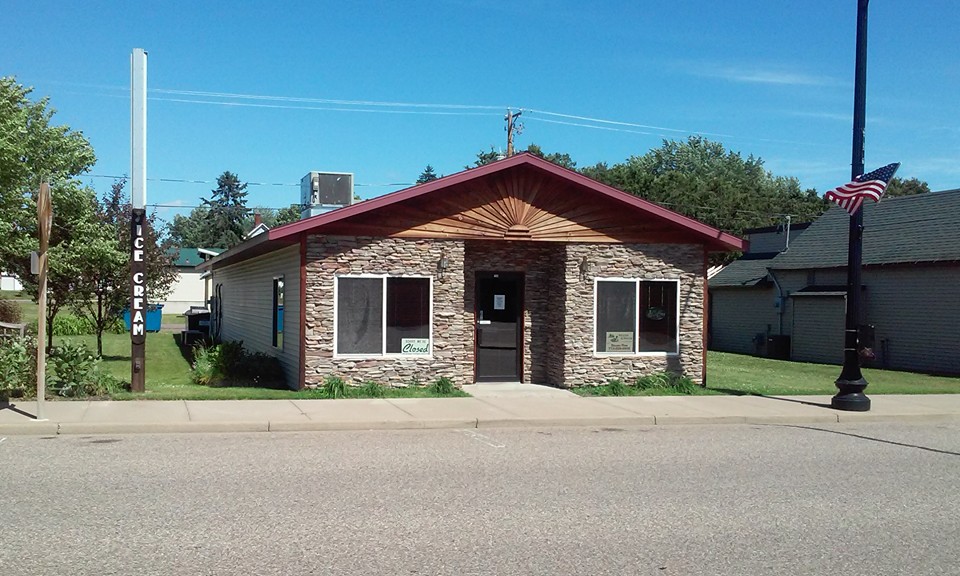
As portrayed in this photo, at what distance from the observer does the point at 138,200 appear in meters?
14.7

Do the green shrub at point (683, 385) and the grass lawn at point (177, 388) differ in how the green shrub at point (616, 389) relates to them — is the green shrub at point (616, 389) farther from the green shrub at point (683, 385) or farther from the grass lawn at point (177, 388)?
the grass lawn at point (177, 388)

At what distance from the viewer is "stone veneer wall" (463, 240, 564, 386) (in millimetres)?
17719

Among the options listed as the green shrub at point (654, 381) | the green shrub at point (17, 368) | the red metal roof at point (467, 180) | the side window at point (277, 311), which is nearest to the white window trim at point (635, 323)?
the green shrub at point (654, 381)

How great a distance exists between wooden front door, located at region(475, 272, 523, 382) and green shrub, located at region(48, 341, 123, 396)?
7.07 metres

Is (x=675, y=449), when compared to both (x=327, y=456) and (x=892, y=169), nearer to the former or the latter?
(x=327, y=456)

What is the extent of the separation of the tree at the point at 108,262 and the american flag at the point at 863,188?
1472cm

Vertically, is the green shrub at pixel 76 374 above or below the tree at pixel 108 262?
below

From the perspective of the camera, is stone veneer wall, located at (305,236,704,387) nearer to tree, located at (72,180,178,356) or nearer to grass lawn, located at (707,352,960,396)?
grass lawn, located at (707,352,960,396)

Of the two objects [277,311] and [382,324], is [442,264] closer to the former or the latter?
[382,324]

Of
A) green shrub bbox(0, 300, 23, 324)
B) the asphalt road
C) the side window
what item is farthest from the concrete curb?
green shrub bbox(0, 300, 23, 324)

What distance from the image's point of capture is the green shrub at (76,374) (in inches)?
557

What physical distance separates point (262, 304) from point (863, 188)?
44.0ft

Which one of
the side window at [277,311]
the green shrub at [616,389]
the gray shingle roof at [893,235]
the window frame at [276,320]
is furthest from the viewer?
the gray shingle roof at [893,235]

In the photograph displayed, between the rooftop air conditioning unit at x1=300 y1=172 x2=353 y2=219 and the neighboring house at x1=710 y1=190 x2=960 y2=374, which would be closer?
the rooftop air conditioning unit at x1=300 y1=172 x2=353 y2=219
